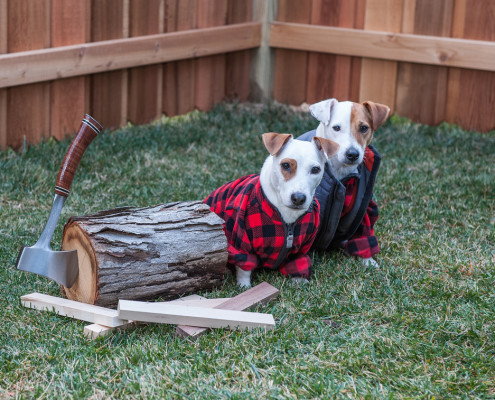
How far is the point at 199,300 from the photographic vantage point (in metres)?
3.43

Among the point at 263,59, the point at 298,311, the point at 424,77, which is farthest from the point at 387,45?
the point at 298,311

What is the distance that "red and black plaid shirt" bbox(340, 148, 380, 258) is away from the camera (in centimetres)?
393

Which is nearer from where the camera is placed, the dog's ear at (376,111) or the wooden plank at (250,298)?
Result: the wooden plank at (250,298)

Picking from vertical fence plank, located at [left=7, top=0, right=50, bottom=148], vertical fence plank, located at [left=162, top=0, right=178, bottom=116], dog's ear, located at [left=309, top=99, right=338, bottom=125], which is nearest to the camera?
dog's ear, located at [left=309, top=99, right=338, bottom=125]

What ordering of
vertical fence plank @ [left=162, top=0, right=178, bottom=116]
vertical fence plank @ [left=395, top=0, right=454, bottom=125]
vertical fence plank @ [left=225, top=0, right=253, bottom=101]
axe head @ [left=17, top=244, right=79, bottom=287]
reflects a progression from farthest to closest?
vertical fence plank @ [left=225, top=0, right=253, bottom=101] < vertical fence plank @ [left=395, top=0, right=454, bottom=125] < vertical fence plank @ [left=162, top=0, right=178, bottom=116] < axe head @ [left=17, top=244, right=79, bottom=287]

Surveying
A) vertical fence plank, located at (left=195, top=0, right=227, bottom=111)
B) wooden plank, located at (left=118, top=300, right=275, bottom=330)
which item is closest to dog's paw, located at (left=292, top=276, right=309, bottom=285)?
wooden plank, located at (left=118, top=300, right=275, bottom=330)

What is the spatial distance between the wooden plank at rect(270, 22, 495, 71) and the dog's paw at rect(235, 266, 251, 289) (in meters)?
3.81

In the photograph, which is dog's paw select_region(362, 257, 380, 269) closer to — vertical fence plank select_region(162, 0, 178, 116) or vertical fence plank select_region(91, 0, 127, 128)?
vertical fence plank select_region(91, 0, 127, 128)

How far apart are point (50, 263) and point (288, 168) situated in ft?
3.85

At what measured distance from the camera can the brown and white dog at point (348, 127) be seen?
12.4 feet

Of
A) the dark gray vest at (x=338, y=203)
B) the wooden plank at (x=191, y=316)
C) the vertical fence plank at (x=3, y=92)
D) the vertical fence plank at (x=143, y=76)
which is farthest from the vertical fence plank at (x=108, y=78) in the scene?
the wooden plank at (x=191, y=316)

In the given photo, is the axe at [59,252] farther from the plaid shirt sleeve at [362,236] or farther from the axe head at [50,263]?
the plaid shirt sleeve at [362,236]

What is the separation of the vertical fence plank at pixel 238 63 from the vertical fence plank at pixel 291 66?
0.30m

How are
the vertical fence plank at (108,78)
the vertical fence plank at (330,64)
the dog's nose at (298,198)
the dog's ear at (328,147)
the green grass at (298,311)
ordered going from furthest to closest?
1. the vertical fence plank at (330,64)
2. the vertical fence plank at (108,78)
3. the dog's ear at (328,147)
4. the dog's nose at (298,198)
5. the green grass at (298,311)
